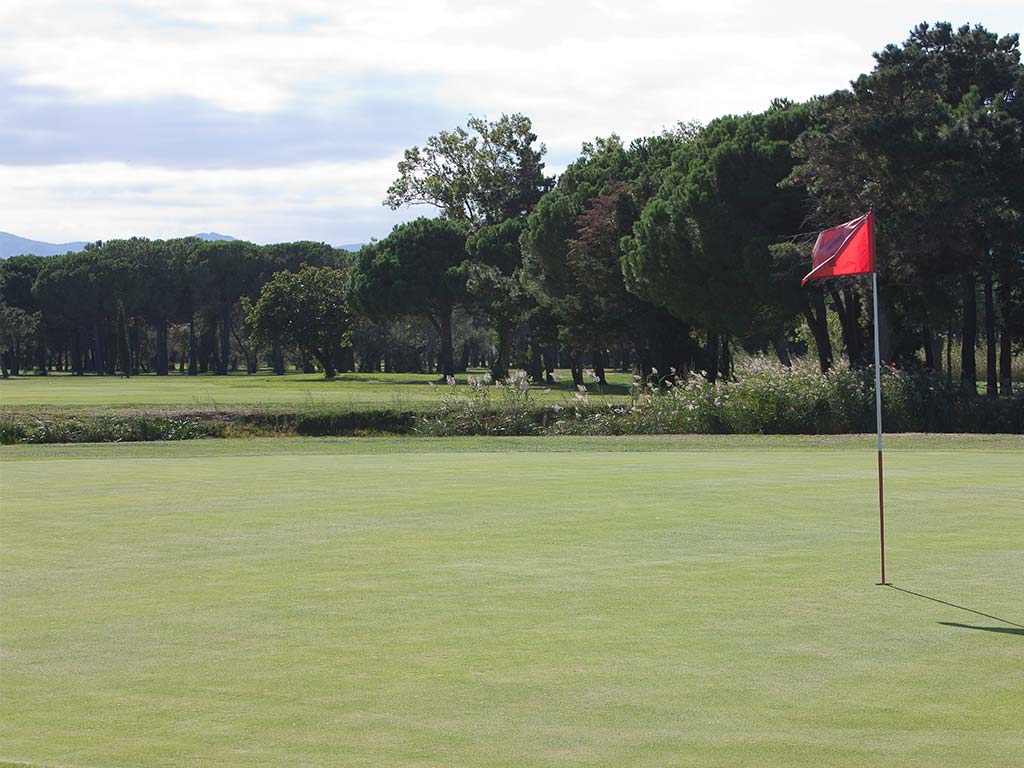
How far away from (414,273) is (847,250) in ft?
243

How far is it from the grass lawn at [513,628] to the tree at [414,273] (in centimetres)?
6839

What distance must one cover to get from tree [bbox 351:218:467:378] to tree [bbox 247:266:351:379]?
41.4 ft

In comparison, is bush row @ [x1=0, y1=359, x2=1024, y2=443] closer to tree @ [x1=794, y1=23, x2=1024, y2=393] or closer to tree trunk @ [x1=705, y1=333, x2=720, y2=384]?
tree @ [x1=794, y1=23, x2=1024, y2=393]

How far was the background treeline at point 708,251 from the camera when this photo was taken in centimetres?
3697

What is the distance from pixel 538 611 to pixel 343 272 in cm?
10039

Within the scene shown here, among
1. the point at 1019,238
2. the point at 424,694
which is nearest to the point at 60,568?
the point at 424,694

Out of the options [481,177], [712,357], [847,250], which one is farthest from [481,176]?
[847,250]

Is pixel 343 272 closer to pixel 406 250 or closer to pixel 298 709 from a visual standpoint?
pixel 406 250

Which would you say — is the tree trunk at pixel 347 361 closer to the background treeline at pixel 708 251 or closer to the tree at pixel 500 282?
the background treeline at pixel 708 251

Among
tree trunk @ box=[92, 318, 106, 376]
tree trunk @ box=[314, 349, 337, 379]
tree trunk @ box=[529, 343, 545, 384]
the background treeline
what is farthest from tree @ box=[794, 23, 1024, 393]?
tree trunk @ box=[92, 318, 106, 376]

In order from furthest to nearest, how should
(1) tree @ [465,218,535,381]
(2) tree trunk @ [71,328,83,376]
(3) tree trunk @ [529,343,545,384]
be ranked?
1. (2) tree trunk @ [71,328,83,376]
2. (3) tree trunk @ [529,343,545,384]
3. (1) tree @ [465,218,535,381]

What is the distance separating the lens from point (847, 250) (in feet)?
38.2

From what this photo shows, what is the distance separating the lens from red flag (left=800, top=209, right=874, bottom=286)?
37.1ft

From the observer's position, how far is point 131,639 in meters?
8.17
